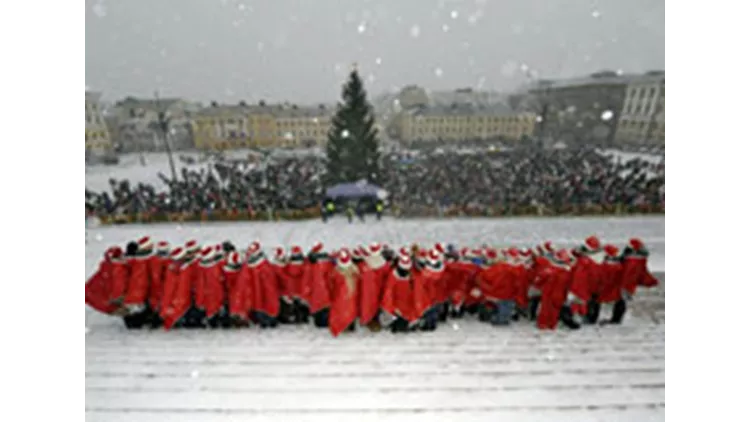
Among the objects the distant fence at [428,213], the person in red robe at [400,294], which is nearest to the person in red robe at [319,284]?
the person in red robe at [400,294]

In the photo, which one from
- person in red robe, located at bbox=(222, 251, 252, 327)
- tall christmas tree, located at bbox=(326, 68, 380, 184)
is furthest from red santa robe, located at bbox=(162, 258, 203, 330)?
tall christmas tree, located at bbox=(326, 68, 380, 184)

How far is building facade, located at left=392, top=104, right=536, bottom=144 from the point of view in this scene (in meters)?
66.4

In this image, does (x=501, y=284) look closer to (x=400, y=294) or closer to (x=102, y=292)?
(x=400, y=294)

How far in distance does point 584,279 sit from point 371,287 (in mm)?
3418

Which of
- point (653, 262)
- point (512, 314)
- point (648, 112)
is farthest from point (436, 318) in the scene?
point (648, 112)

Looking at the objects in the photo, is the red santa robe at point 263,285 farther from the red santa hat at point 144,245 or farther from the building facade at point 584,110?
the building facade at point 584,110

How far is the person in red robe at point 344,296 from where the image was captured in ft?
20.9

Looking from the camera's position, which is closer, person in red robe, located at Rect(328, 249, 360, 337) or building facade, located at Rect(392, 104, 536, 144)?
person in red robe, located at Rect(328, 249, 360, 337)

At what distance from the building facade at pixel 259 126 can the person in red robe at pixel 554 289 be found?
197 feet

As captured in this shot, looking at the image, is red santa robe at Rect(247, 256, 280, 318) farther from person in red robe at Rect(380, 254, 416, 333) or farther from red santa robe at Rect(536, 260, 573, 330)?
red santa robe at Rect(536, 260, 573, 330)

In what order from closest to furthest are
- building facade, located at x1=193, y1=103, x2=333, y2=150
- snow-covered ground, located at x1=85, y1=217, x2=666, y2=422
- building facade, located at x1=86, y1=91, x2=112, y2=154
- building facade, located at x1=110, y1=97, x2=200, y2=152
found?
snow-covered ground, located at x1=85, y1=217, x2=666, y2=422, building facade, located at x1=86, y1=91, x2=112, y2=154, building facade, located at x1=193, y1=103, x2=333, y2=150, building facade, located at x1=110, y1=97, x2=200, y2=152

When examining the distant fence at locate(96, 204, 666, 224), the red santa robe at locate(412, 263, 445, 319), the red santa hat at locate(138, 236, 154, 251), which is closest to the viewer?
the red santa robe at locate(412, 263, 445, 319)

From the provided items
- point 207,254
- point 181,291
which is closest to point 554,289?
point 207,254

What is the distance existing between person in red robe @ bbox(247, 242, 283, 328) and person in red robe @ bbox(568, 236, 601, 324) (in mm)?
4816
